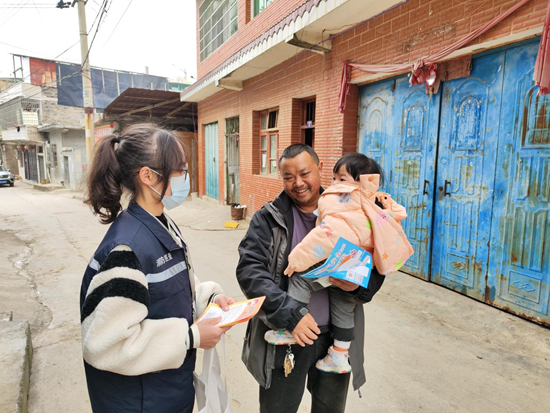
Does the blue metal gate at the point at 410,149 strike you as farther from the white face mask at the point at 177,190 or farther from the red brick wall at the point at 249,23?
the white face mask at the point at 177,190

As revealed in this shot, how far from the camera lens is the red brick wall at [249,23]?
22.7 feet

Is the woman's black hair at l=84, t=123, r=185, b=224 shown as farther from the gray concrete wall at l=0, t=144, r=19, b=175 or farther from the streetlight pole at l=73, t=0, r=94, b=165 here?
the gray concrete wall at l=0, t=144, r=19, b=175

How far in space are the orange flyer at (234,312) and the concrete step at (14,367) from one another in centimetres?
147

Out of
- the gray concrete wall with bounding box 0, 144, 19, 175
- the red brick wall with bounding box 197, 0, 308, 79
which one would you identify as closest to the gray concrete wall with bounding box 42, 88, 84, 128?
the gray concrete wall with bounding box 0, 144, 19, 175

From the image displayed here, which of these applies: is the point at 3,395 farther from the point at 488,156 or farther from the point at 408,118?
the point at 408,118

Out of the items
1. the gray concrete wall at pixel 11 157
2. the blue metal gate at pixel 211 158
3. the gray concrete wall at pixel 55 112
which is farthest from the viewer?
the gray concrete wall at pixel 11 157

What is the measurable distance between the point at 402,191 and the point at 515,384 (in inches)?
111

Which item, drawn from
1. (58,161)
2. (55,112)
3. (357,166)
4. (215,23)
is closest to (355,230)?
(357,166)

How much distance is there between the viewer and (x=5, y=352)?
252 cm

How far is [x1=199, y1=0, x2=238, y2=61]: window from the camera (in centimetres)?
955

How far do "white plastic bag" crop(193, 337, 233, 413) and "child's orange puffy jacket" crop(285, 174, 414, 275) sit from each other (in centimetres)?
57

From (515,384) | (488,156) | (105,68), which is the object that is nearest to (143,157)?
(515,384)

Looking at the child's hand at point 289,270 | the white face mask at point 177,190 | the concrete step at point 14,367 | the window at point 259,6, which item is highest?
the window at point 259,6

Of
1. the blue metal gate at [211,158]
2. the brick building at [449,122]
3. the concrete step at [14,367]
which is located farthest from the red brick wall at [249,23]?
the concrete step at [14,367]
